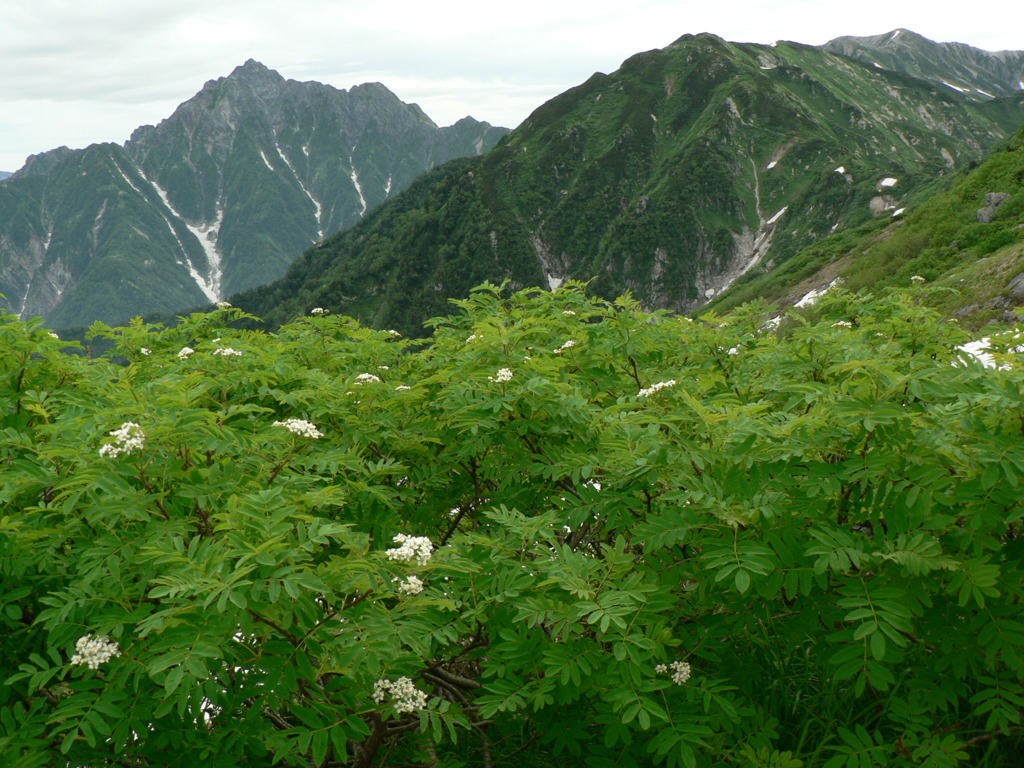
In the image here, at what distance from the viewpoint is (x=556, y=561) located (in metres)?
3.76

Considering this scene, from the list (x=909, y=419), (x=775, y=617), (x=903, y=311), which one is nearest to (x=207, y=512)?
(x=775, y=617)

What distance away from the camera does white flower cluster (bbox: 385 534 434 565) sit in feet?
11.1

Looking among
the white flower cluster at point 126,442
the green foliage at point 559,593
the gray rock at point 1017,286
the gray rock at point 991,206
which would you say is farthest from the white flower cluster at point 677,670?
the gray rock at point 991,206

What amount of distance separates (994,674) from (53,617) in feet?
16.3

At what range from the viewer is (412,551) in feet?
11.3

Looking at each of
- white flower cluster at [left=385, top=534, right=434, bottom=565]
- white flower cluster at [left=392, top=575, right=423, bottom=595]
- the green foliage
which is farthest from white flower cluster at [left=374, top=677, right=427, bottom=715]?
white flower cluster at [left=385, top=534, right=434, bottom=565]

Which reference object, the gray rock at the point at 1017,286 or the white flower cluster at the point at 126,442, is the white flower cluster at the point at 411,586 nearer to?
the white flower cluster at the point at 126,442

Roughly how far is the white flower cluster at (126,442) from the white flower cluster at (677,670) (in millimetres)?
3010

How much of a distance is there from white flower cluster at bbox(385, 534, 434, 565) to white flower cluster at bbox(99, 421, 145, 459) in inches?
54.5

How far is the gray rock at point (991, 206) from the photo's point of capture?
41.2m

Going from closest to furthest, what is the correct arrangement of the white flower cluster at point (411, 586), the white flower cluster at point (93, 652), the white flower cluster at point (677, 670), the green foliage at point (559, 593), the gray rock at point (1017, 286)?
the white flower cluster at point (93, 652) < the green foliage at point (559, 593) < the white flower cluster at point (411, 586) < the white flower cluster at point (677, 670) < the gray rock at point (1017, 286)

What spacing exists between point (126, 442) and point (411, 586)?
161cm

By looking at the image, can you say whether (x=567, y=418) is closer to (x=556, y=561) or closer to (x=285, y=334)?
(x=556, y=561)

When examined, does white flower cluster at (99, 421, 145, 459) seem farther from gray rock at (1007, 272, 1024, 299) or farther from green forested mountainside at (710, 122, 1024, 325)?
gray rock at (1007, 272, 1024, 299)
